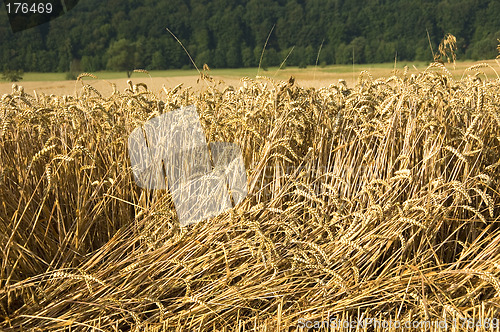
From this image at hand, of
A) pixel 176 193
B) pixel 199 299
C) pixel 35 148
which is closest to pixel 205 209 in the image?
pixel 176 193

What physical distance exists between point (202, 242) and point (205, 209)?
196 mm

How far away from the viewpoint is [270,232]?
2.28 m

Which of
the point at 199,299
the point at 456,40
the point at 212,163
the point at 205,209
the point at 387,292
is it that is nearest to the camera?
the point at 199,299

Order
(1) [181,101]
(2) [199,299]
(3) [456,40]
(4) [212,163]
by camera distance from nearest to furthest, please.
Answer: (2) [199,299] → (4) [212,163] → (1) [181,101] → (3) [456,40]

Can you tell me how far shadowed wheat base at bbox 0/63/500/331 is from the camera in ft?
6.93

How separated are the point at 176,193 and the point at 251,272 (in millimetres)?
551

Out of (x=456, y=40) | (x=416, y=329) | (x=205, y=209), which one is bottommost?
(x=416, y=329)

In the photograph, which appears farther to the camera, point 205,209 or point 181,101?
point 181,101

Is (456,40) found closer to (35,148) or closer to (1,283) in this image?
(35,148)

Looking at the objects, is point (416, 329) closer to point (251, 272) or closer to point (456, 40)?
point (251, 272)

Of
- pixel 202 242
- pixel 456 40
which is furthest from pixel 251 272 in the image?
pixel 456 40

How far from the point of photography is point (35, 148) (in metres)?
2.85

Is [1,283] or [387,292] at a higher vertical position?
[1,283]

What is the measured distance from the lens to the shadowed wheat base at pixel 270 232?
2.11 meters
